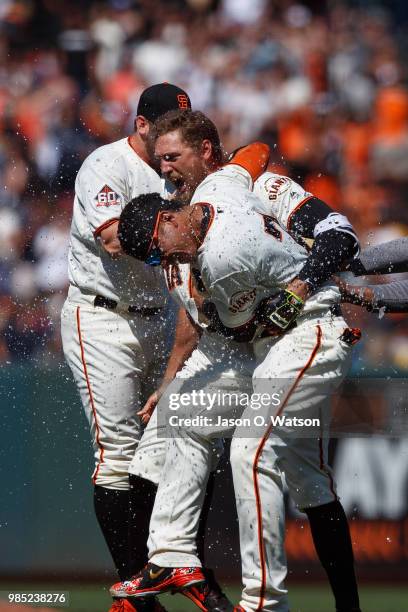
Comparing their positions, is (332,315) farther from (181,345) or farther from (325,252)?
(181,345)

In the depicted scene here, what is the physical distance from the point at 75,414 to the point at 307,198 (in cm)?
194

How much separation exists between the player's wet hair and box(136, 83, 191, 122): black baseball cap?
0.27 metres

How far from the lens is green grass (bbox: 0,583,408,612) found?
488 cm

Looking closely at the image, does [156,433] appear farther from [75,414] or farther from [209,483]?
[75,414]

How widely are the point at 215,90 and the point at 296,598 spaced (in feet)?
15.5

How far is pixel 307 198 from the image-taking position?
4039 mm

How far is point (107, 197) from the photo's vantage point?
4301 mm

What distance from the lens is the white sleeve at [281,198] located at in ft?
13.2

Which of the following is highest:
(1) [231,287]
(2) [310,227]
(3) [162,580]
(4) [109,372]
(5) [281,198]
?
(5) [281,198]

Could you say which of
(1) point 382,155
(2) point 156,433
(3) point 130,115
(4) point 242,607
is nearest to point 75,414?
(2) point 156,433

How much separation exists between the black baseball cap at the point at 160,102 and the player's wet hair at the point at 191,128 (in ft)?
0.89

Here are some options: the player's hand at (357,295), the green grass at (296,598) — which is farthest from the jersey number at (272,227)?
the green grass at (296,598)

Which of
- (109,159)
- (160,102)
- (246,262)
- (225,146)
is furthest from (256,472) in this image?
(225,146)

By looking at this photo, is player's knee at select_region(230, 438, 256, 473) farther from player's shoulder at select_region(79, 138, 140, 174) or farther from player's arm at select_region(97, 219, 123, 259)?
player's shoulder at select_region(79, 138, 140, 174)
